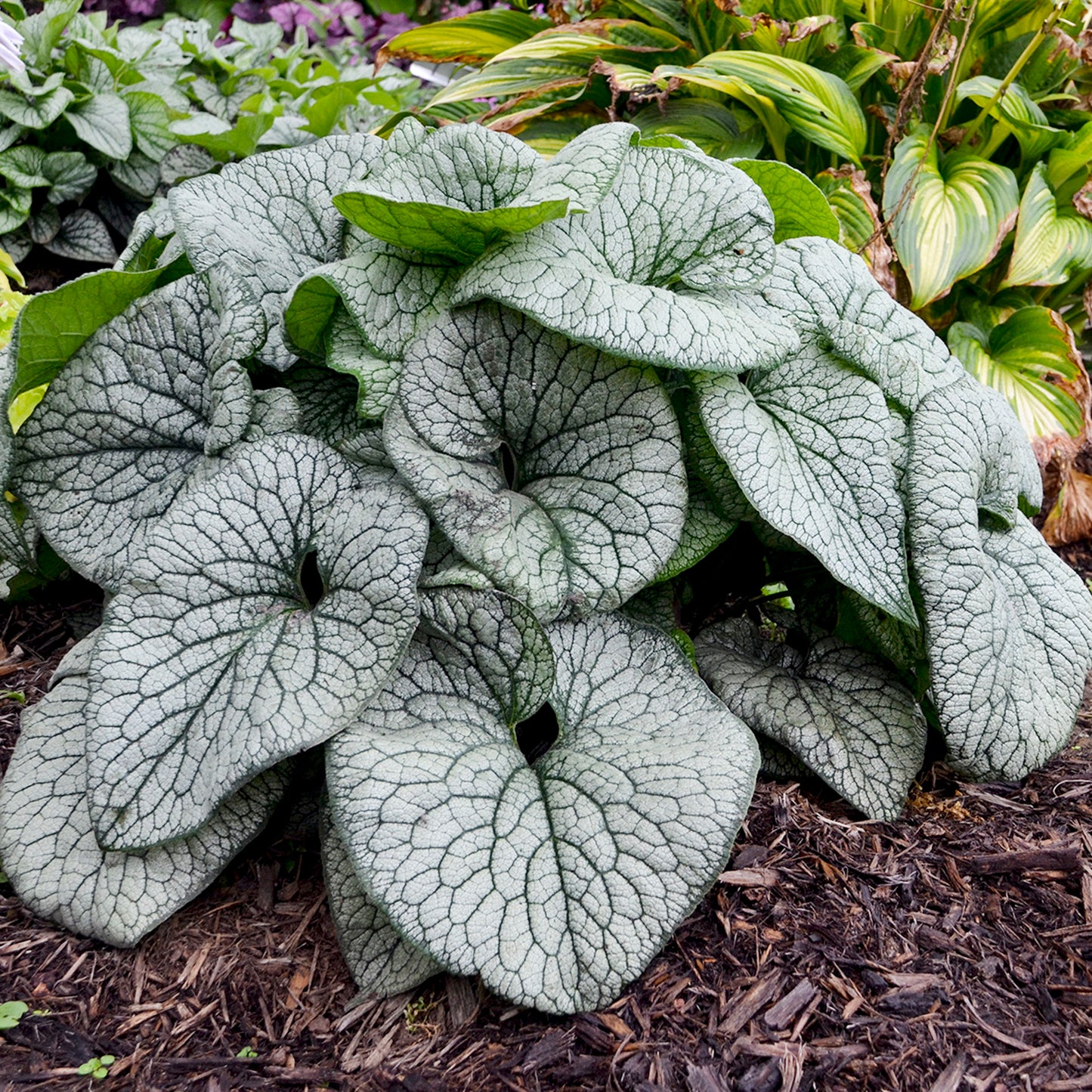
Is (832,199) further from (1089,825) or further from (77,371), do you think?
(77,371)

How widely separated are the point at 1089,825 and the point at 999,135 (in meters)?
3.01

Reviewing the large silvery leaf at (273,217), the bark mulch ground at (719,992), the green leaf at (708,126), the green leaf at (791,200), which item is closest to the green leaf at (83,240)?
the large silvery leaf at (273,217)

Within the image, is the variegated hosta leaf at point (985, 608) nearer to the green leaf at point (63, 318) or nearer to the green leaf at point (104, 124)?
the green leaf at point (63, 318)

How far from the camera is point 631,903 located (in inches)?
66.5

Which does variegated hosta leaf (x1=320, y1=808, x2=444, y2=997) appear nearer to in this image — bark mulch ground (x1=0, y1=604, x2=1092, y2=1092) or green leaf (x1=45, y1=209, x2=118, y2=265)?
bark mulch ground (x1=0, y1=604, x2=1092, y2=1092)

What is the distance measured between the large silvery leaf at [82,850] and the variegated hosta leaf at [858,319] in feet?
4.68

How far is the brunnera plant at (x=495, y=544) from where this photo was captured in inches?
69.2

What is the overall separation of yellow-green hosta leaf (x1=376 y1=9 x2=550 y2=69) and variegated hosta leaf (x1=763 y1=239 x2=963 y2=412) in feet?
9.95

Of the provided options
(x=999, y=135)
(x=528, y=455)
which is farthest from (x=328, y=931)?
(x=999, y=135)

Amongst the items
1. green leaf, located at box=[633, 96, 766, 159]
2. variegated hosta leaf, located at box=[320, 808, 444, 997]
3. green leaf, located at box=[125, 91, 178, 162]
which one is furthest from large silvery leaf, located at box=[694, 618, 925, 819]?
green leaf, located at box=[125, 91, 178, 162]

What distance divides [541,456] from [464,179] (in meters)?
0.57

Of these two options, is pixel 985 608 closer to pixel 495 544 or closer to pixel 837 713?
pixel 837 713

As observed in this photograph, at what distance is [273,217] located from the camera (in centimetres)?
238

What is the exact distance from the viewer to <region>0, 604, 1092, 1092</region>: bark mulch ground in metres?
1.61
